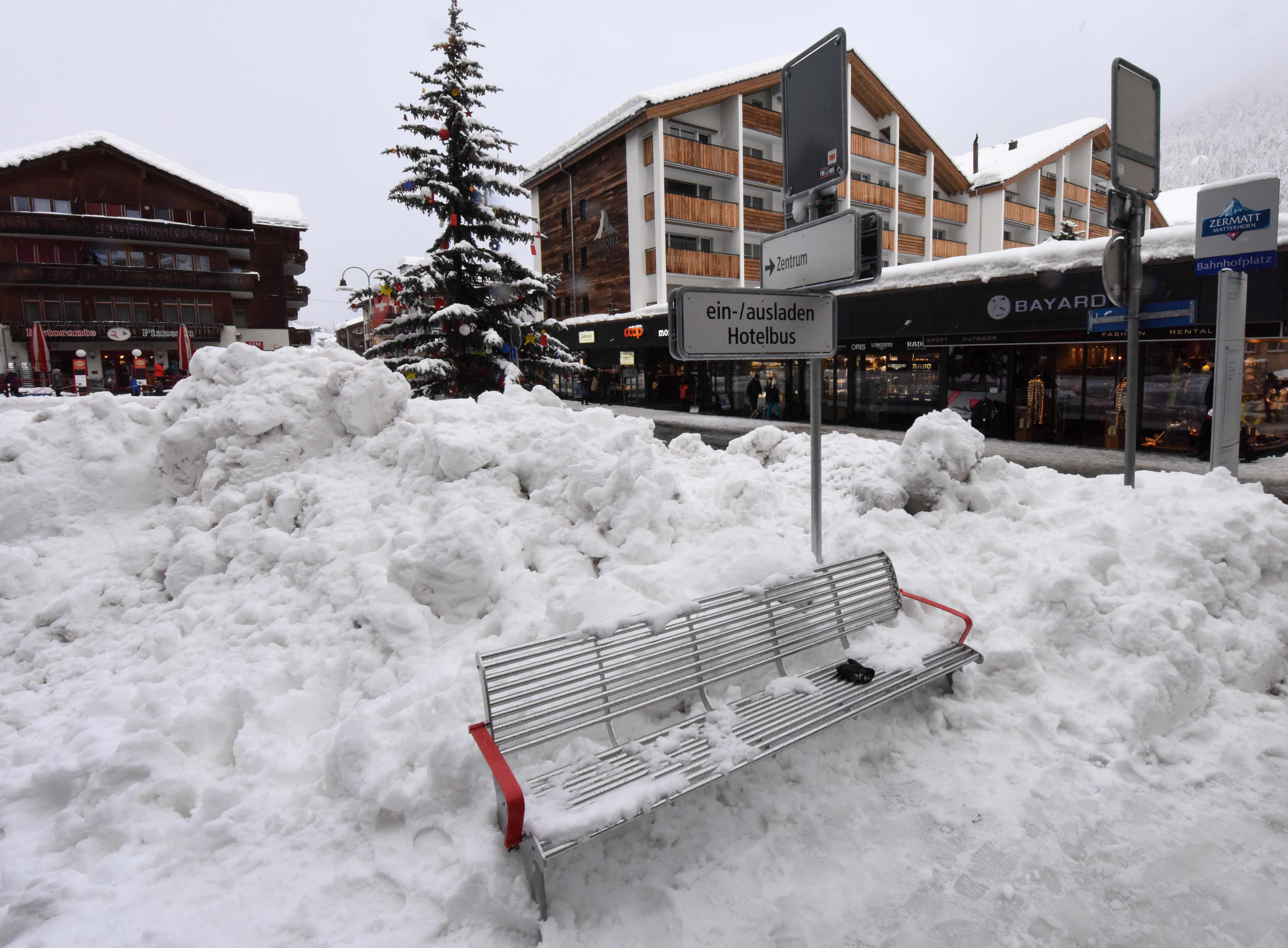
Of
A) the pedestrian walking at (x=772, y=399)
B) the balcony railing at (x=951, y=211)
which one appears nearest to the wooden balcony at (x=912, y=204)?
the balcony railing at (x=951, y=211)

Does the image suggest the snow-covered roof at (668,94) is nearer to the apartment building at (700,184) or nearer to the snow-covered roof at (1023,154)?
the apartment building at (700,184)

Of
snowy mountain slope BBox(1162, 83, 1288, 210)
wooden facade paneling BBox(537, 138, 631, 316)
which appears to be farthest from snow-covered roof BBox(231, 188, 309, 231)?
snowy mountain slope BBox(1162, 83, 1288, 210)

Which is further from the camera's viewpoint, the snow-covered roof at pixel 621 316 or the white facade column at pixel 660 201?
the white facade column at pixel 660 201

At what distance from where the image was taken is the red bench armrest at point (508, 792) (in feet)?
7.73

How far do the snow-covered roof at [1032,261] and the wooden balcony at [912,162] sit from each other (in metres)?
19.0

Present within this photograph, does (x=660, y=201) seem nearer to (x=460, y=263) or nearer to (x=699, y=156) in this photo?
(x=699, y=156)

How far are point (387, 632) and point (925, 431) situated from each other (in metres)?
4.74

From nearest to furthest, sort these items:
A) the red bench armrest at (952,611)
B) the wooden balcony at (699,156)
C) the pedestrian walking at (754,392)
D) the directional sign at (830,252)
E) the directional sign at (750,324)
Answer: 1. the directional sign at (750,324)
2. the directional sign at (830,252)
3. the red bench armrest at (952,611)
4. the pedestrian walking at (754,392)
5. the wooden balcony at (699,156)

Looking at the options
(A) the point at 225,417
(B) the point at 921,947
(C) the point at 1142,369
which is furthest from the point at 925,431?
(C) the point at 1142,369

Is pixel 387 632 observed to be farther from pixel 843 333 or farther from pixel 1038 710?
pixel 843 333

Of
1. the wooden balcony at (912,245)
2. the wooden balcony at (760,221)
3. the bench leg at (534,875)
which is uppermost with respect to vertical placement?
the wooden balcony at (760,221)

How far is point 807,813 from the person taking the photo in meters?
2.89

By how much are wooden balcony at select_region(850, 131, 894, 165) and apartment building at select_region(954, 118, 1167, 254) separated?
627 centimetres

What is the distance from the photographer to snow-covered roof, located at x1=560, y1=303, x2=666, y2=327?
84.7 feet
